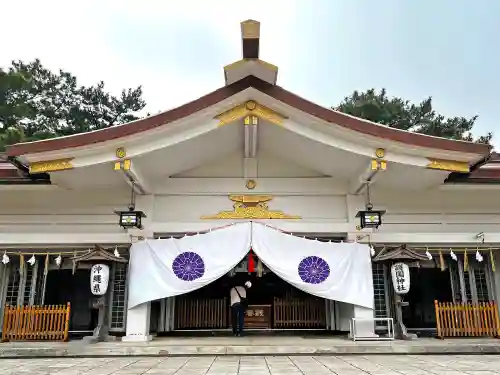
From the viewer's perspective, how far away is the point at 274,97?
25.6 ft

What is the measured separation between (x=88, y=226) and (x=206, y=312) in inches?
149

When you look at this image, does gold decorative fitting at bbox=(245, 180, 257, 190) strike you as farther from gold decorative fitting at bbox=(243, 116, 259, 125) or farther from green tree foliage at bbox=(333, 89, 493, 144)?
green tree foliage at bbox=(333, 89, 493, 144)

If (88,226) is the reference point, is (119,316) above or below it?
below

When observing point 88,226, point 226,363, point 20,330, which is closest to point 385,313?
point 226,363

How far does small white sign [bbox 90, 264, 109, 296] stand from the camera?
27.4ft

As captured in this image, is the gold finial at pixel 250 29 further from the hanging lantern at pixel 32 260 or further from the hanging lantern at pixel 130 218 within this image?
the hanging lantern at pixel 32 260

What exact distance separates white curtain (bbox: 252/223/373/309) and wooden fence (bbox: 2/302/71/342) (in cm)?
392

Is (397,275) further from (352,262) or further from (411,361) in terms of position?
(411,361)

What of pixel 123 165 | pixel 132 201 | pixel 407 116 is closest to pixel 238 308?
pixel 132 201

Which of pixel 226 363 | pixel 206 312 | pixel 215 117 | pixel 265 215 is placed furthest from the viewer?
pixel 206 312

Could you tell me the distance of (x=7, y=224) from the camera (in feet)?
29.5

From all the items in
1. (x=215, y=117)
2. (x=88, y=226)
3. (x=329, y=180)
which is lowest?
(x=88, y=226)

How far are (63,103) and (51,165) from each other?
21844 mm

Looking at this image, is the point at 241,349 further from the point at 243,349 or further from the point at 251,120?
the point at 251,120
